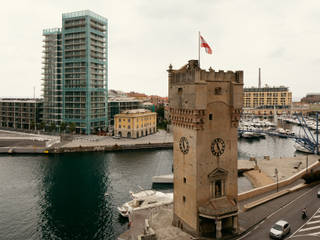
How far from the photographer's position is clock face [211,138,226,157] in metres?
35.5

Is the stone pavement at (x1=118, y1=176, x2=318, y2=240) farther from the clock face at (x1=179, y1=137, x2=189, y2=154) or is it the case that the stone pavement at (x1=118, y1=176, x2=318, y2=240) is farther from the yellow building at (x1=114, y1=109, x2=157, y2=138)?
the yellow building at (x1=114, y1=109, x2=157, y2=138)

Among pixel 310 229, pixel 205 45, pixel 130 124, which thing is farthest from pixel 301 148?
pixel 205 45

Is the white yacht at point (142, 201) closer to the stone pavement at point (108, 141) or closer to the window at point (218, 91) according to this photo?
the window at point (218, 91)

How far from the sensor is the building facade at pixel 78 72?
479 ft

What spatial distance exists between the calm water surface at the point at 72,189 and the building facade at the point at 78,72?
46342 mm

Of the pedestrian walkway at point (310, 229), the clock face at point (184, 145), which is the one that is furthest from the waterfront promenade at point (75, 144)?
the pedestrian walkway at point (310, 229)

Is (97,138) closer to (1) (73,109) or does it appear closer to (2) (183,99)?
(1) (73,109)

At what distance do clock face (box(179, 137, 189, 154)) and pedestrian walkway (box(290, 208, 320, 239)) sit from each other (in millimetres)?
16982

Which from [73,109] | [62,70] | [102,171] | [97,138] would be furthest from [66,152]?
[62,70]

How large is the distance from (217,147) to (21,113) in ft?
535

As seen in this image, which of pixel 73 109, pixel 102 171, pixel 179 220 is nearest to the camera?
pixel 179 220

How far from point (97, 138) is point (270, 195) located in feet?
319

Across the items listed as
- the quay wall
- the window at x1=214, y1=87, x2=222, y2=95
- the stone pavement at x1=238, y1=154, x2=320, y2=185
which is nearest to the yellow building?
the stone pavement at x1=238, y1=154, x2=320, y2=185

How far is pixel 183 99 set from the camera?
36.4 meters
